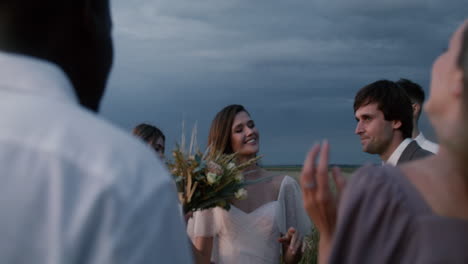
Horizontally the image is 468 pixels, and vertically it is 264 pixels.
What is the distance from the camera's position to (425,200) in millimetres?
1687

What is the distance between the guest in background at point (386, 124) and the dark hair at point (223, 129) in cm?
139

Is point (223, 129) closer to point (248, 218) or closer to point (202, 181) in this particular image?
point (248, 218)

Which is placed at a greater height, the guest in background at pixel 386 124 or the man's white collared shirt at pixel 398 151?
the guest in background at pixel 386 124

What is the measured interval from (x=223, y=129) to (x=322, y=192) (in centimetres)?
428

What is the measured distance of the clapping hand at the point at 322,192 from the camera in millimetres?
1866

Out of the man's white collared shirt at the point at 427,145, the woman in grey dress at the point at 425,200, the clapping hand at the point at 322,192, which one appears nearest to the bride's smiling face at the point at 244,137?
the man's white collared shirt at the point at 427,145

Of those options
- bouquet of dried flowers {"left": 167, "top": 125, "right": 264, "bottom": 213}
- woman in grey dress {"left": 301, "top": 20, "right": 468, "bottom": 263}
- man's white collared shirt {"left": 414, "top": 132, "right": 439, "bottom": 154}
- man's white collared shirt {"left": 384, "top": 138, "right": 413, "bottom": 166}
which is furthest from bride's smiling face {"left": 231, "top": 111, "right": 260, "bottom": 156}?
woman in grey dress {"left": 301, "top": 20, "right": 468, "bottom": 263}

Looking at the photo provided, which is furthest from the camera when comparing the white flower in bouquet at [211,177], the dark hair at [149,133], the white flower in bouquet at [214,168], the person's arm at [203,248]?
the dark hair at [149,133]

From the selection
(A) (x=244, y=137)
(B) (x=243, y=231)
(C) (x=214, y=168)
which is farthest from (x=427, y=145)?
(C) (x=214, y=168)

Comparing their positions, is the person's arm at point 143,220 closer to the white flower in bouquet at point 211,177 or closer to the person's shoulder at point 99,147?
the person's shoulder at point 99,147

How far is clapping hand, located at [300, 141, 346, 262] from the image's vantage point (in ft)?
6.12

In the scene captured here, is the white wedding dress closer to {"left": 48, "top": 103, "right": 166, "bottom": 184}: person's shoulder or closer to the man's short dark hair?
the man's short dark hair

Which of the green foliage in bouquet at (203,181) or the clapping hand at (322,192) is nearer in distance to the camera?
the clapping hand at (322,192)

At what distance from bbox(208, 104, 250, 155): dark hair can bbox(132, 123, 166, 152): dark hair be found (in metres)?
0.85
